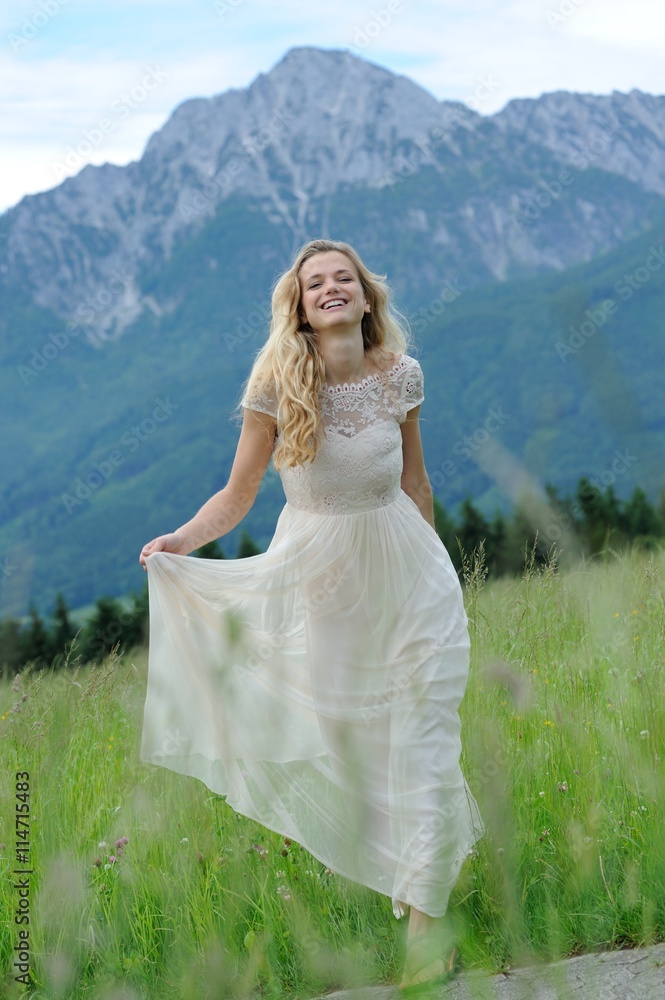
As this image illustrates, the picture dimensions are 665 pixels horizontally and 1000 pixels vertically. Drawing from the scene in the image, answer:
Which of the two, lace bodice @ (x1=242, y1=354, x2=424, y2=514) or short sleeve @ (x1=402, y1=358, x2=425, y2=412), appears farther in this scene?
short sleeve @ (x1=402, y1=358, x2=425, y2=412)

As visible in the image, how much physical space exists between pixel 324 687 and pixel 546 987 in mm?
1327

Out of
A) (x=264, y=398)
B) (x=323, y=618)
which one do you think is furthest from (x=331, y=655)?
(x=264, y=398)

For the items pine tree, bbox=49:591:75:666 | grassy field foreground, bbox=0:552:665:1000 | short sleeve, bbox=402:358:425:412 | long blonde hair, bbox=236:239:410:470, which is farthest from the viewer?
pine tree, bbox=49:591:75:666

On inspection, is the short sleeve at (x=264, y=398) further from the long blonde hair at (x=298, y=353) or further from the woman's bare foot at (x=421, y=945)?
the woman's bare foot at (x=421, y=945)

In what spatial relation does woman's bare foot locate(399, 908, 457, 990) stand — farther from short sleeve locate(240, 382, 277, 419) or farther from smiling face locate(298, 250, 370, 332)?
smiling face locate(298, 250, 370, 332)

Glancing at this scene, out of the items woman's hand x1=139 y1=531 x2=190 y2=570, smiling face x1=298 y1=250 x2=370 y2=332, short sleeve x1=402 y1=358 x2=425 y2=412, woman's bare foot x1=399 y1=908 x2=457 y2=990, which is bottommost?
woman's bare foot x1=399 y1=908 x2=457 y2=990

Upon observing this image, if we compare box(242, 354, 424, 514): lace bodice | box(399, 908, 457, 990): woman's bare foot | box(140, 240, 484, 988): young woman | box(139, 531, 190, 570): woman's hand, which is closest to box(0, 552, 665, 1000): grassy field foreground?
box(399, 908, 457, 990): woman's bare foot

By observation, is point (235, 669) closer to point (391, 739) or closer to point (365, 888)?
point (391, 739)

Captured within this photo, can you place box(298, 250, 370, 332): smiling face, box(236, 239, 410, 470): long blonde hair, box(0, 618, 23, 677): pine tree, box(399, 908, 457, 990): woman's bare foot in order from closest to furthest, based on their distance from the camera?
box(0, 618, 23, 677): pine tree
box(399, 908, 457, 990): woman's bare foot
box(236, 239, 410, 470): long blonde hair
box(298, 250, 370, 332): smiling face

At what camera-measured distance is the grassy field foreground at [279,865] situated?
9.29 feet

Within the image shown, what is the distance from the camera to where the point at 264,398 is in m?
3.62

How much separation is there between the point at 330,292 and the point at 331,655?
1.30 metres

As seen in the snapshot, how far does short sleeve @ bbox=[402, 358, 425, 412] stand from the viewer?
3723mm

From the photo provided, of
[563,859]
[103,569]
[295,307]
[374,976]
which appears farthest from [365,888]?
[103,569]
